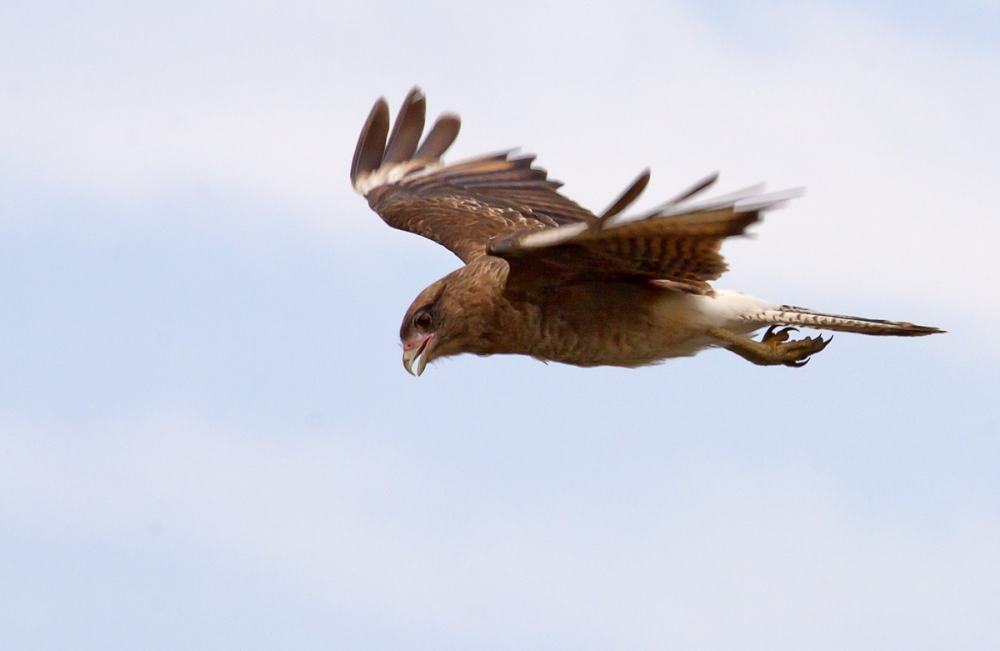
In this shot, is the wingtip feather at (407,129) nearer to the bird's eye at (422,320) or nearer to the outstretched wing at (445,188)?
the outstretched wing at (445,188)

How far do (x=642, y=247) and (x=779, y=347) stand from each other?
166cm

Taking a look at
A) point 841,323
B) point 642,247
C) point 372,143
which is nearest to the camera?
point 642,247

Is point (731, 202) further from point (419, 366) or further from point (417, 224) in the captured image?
point (417, 224)

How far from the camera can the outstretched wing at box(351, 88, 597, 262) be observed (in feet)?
33.1

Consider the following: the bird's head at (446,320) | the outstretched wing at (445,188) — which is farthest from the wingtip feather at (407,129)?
the bird's head at (446,320)

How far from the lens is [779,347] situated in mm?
8617

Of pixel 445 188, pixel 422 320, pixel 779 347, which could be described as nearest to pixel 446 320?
pixel 422 320

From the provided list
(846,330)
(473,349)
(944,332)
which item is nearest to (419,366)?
(473,349)

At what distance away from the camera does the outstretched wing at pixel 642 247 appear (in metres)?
6.55

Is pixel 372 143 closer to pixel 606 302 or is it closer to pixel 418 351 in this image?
pixel 418 351

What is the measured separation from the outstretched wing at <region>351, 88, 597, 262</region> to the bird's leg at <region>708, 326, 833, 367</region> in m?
1.61

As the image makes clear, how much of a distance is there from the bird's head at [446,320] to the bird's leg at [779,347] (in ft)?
4.67

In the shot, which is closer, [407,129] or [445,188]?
[445,188]

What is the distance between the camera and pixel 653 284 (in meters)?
8.30
